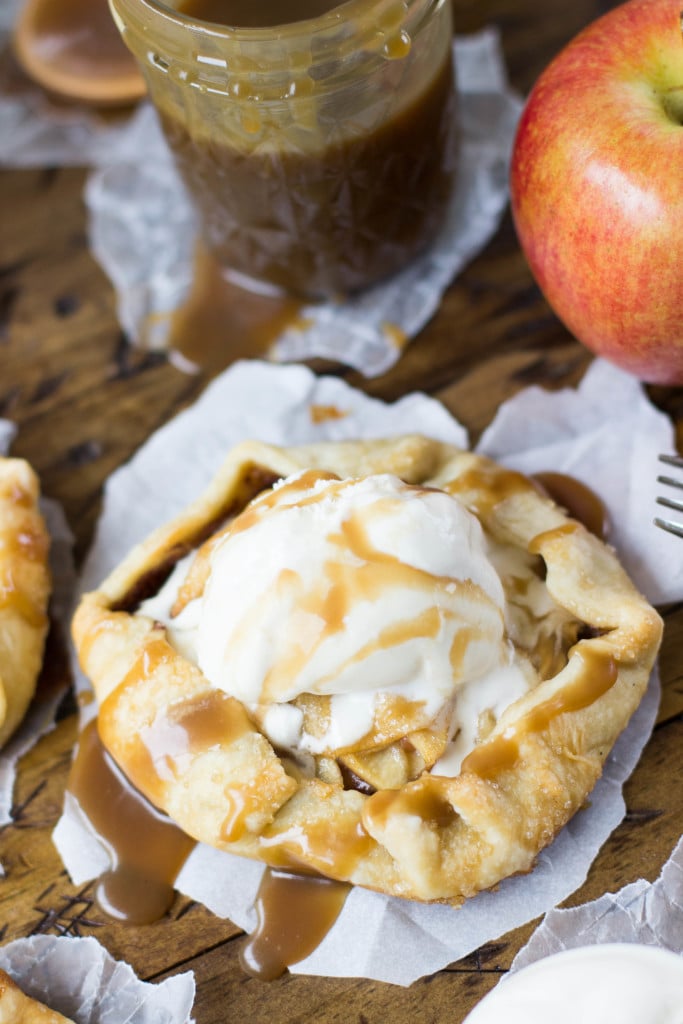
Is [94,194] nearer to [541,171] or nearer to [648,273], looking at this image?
[541,171]

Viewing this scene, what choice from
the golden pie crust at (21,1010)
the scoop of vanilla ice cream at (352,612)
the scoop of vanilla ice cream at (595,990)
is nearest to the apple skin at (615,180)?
the scoop of vanilla ice cream at (352,612)

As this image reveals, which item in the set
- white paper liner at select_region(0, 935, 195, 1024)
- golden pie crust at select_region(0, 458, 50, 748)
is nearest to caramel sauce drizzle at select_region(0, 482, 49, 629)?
golden pie crust at select_region(0, 458, 50, 748)

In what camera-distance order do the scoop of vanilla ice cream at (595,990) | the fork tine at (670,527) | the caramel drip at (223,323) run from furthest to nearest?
the caramel drip at (223,323)
the fork tine at (670,527)
the scoop of vanilla ice cream at (595,990)

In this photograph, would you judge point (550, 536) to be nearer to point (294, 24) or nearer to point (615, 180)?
point (615, 180)

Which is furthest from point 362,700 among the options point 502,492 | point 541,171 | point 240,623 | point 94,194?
point 94,194

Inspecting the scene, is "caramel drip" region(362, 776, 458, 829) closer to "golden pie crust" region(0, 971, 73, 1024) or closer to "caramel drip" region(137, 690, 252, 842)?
"caramel drip" region(137, 690, 252, 842)

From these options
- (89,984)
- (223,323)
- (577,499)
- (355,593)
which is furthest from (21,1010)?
(223,323)

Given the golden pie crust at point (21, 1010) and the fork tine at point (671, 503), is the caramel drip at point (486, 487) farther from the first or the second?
the golden pie crust at point (21, 1010)
